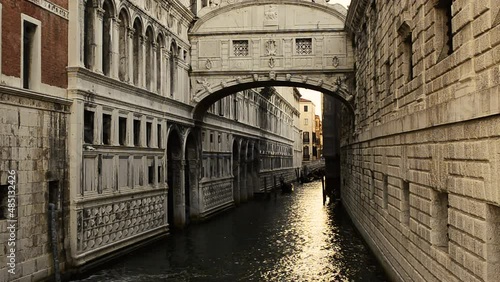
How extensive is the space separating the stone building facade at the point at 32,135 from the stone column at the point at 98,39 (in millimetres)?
1162

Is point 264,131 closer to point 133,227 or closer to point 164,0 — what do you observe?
point 164,0

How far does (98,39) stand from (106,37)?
0.77m

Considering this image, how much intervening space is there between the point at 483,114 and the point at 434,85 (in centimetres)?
235

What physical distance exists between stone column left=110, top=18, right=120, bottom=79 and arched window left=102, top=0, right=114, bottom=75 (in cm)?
10

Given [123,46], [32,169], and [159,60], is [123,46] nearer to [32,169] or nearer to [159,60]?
[159,60]

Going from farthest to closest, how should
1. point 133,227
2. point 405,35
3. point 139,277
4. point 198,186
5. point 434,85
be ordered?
point 198,186, point 133,227, point 139,277, point 405,35, point 434,85

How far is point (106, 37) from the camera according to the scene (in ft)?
47.2

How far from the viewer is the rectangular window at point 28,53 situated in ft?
36.3

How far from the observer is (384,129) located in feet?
40.2

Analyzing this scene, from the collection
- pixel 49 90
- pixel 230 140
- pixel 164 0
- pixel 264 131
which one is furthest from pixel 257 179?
pixel 49 90

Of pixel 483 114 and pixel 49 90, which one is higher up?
pixel 49 90

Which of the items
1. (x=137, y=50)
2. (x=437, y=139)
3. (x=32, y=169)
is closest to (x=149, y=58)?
(x=137, y=50)

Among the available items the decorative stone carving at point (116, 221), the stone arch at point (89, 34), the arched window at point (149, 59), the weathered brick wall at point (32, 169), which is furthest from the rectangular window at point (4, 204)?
the arched window at point (149, 59)

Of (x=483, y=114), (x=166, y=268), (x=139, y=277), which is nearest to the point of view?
(x=483, y=114)
